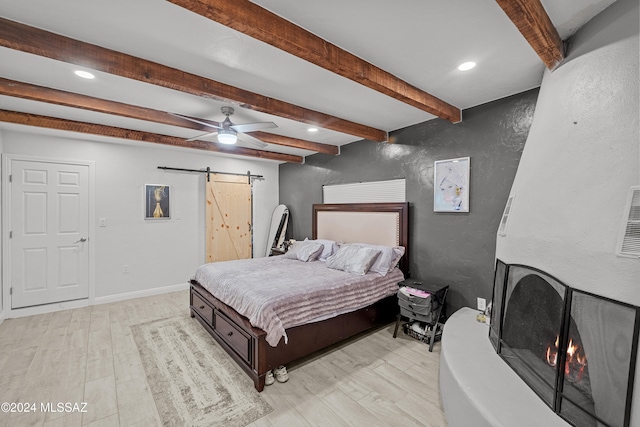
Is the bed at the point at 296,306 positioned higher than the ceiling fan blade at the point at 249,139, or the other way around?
the ceiling fan blade at the point at 249,139

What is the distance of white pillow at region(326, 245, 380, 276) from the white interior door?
372 cm

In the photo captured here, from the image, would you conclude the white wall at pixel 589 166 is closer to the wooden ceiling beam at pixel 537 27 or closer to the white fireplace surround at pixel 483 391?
the wooden ceiling beam at pixel 537 27

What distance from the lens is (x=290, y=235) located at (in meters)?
5.91

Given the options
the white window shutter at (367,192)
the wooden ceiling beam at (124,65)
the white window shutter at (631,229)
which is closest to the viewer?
the white window shutter at (631,229)

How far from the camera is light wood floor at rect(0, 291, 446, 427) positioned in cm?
189

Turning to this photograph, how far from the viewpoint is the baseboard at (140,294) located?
417 cm

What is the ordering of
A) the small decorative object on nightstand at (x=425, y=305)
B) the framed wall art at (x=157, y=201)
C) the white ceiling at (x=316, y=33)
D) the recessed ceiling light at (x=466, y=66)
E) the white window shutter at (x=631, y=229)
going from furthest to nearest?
the framed wall art at (x=157, y=201)
the small decorative object on nightstand at (x=425, y=305)
the recessed ceiling light at (x=466, y=66)
the white ceiling at (x=316, y=33)
the white window shutter at (x=631, y=229)

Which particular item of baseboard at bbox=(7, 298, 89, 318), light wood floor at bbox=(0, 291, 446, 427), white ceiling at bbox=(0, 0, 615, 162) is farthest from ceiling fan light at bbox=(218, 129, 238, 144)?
baseboard at bbox=(7, 298, 89, 318)

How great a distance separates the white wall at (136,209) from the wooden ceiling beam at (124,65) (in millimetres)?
2757

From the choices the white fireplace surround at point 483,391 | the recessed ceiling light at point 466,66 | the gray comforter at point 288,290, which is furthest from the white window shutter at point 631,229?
the gray comforter at point 288,290

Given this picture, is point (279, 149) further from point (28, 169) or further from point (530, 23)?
point (530, 23)

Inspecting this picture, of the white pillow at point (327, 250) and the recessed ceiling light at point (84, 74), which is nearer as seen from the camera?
the recessed ceiling light at point (84, 74)

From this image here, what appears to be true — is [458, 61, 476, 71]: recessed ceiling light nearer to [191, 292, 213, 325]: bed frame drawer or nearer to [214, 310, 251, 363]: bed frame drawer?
[214, 310, 251, 363]: bed frame drawer

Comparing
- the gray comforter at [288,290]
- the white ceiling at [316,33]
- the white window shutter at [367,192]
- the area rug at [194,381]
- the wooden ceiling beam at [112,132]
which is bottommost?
the area rug at [194,381]
